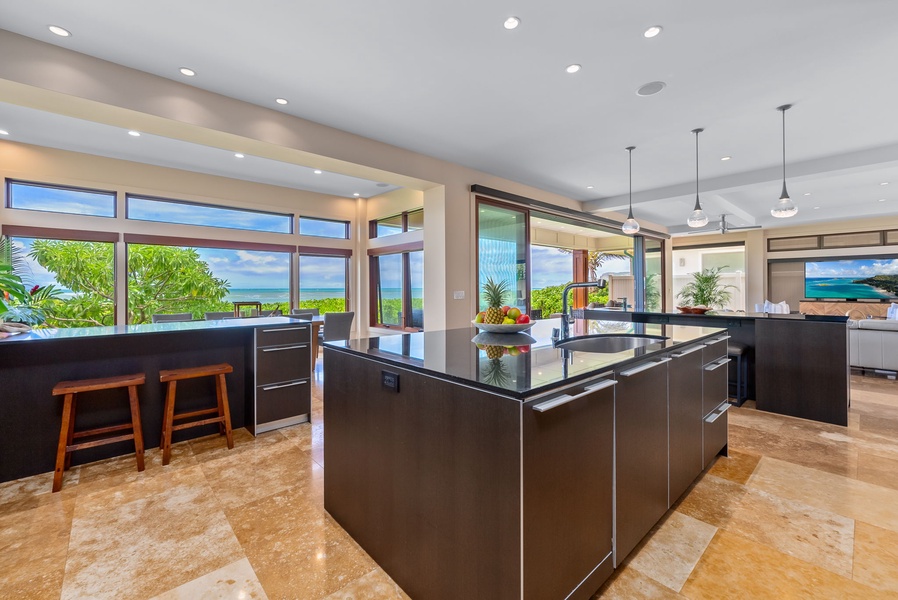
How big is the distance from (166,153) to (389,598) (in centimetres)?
575

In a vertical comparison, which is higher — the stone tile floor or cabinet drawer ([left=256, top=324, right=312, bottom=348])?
cabinet drawer ([left=256, top=324, right=312, bottom=348])

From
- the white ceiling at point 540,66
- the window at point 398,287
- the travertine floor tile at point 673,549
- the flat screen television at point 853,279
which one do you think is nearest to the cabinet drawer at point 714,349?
the travertine floor tile at point 673,549

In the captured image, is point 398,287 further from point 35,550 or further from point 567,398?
point 567,398

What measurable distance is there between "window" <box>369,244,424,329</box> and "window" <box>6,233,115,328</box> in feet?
12.9

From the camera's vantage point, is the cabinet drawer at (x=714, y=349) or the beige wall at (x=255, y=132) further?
the beige wall at (x=255, y=132)

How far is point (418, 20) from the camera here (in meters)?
2.41

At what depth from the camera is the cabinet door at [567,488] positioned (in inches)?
44.9

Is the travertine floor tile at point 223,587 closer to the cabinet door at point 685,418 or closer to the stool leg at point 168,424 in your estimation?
the stool leg at point 168,424

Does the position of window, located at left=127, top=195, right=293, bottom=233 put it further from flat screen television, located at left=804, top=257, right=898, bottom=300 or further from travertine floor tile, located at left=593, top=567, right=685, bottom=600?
flat screen television, located at left=804, top=257, right=898, bottom=300

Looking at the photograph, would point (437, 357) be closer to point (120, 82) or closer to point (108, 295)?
point (120, 82)

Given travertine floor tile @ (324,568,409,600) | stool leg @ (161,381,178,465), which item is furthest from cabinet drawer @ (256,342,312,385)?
travertine floor tile @ (324,568,409,600)

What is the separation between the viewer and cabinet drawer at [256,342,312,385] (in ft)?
10.7

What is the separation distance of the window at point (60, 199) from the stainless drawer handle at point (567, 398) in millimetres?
6473

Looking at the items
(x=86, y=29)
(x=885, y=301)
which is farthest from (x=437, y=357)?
(x=885, y=301)
